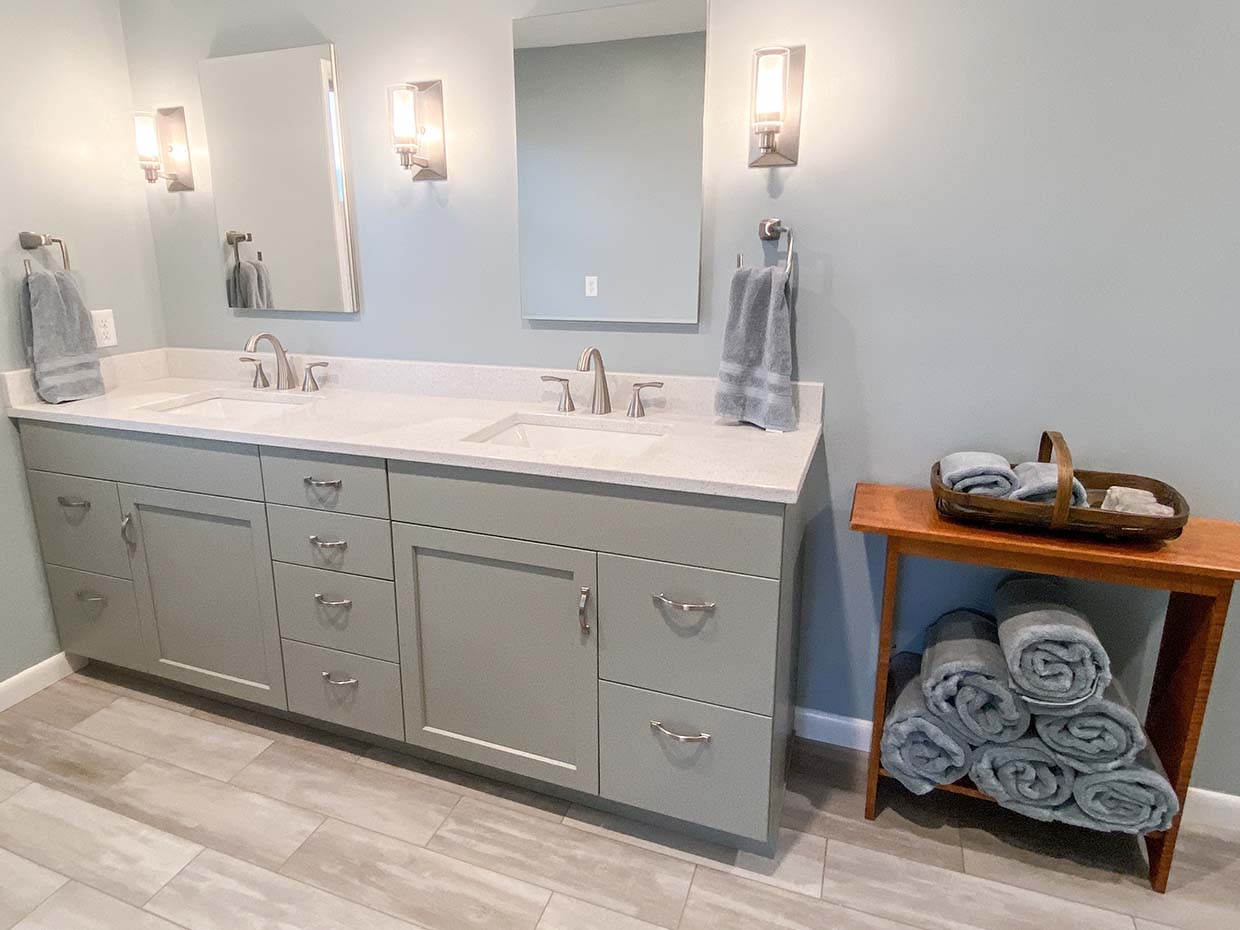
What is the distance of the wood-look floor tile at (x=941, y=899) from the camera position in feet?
5.04

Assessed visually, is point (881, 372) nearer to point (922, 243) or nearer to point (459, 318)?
point (922, 243)

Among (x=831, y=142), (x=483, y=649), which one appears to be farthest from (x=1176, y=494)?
(x=483, y=649)

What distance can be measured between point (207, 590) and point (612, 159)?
1.58m

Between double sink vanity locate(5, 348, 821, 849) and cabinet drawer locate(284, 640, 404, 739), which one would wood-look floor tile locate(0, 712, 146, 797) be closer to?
double sink vanity locate(5, 348, 821, 849)

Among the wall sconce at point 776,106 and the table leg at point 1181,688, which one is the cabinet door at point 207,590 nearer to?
the wall sconce at point 776,106

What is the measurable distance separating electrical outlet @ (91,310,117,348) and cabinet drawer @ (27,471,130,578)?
47 centimetres

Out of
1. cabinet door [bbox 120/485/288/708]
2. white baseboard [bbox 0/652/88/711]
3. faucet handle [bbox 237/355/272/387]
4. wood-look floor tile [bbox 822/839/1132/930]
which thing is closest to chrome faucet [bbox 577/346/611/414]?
cabinet door [bbox 120/485/288/708]

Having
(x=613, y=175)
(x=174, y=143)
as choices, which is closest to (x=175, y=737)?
(x=174, y=143)

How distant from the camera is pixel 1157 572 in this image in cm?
145

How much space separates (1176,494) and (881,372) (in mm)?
641

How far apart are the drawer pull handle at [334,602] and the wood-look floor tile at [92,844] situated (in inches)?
23.2

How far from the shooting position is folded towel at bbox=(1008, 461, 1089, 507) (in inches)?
58.7

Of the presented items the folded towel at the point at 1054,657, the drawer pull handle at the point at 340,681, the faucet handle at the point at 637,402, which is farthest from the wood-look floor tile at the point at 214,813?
the folded towel at the point at 1054,657

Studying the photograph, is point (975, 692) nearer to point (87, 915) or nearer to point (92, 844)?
point (87, 915)
